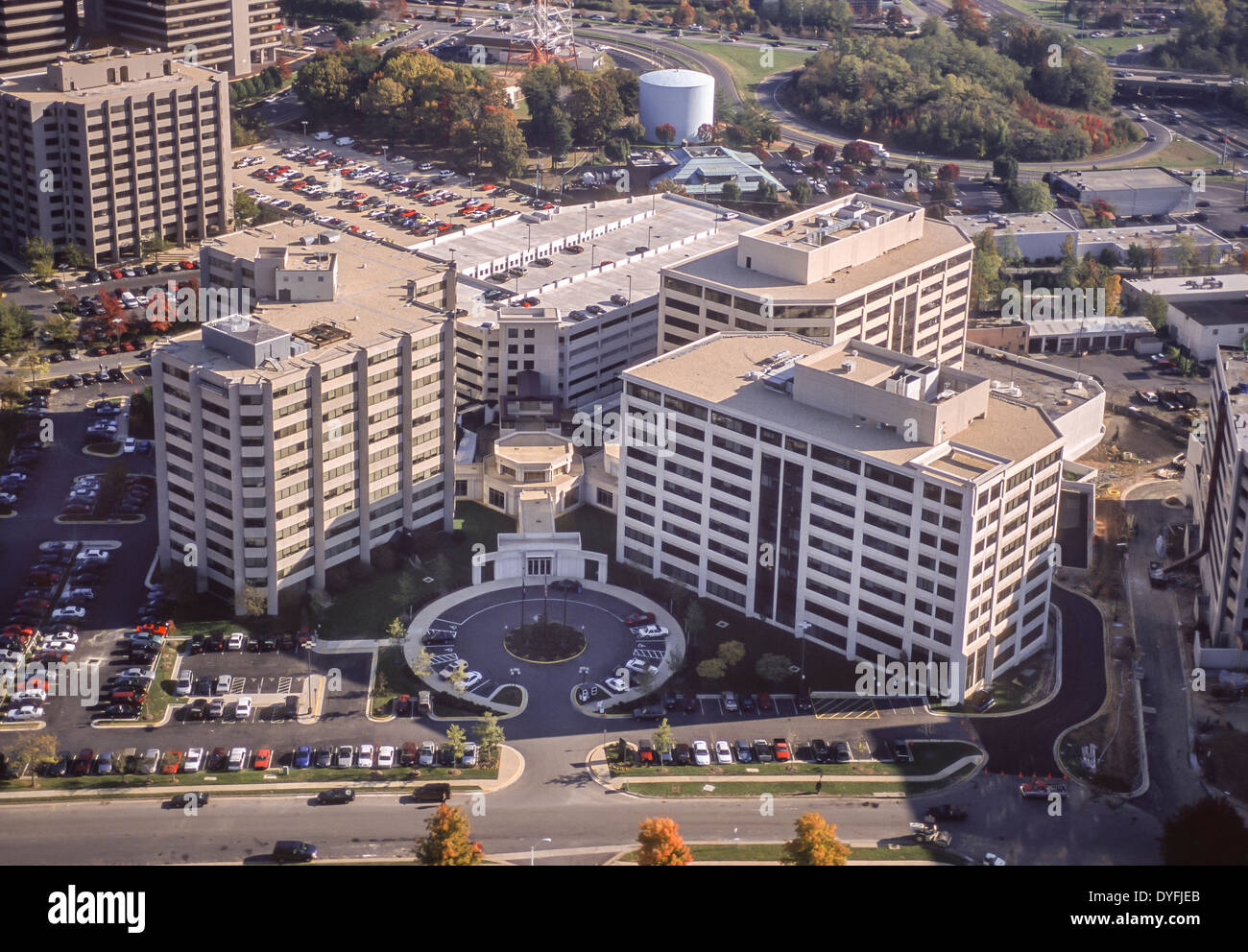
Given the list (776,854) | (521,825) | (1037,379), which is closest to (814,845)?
(776,854)

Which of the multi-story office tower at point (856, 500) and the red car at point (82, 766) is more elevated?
the multi-story office tower at point (856, 500)

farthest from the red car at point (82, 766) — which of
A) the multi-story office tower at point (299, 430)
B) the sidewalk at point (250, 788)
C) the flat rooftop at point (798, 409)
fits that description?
the flat rooftop at point (798, 409)

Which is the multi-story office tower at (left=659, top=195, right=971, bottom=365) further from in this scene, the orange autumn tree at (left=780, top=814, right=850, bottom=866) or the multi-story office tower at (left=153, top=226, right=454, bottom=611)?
the orange autumn tree at (left=780, top=814, right=850, bottom=866)

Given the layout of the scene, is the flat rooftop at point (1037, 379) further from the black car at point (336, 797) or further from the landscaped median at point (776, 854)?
the black car at point (336, 797)

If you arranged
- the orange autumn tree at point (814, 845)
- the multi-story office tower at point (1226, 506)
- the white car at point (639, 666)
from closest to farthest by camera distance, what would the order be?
1. the orange autumn tree at point (814, 845)
2. the white car at point (639, 666)
3. the multi-story office tower at point (1226, 506)
